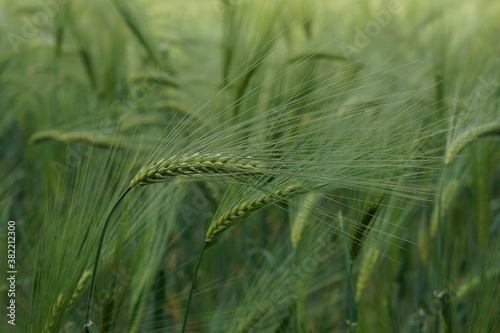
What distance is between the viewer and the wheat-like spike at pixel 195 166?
1.10 metres

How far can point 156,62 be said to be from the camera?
8.11ft

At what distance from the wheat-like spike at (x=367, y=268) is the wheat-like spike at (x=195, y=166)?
56cm

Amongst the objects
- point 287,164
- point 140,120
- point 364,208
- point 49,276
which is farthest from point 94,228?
point 140,120

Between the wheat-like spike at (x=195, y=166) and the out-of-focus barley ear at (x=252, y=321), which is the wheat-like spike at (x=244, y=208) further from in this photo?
the out-of-focus barley ear at (x=252, y=321)

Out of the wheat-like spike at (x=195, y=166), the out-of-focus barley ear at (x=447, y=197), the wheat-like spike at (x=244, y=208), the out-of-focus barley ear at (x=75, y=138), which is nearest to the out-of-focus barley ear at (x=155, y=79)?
the out-of-focus barley ear at (x=75, y=138)

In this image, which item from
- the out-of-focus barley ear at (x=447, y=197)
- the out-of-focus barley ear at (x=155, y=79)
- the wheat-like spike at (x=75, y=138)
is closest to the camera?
the out-of-focus barley ear at (x=447, y=197)

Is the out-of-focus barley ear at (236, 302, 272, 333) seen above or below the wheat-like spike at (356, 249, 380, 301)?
below

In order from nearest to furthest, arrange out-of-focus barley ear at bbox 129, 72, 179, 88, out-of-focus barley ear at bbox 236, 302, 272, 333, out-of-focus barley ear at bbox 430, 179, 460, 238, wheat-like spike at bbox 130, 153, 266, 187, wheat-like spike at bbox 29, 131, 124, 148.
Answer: wheat-like spike at bbox 130, 153, 266, 187, out-of-focus barley ear at bbox 236, 302, 272, 333, out-of-focus barley ear at bbox 430, 179, 460, 238, wheat-like spike at bbox 29, 131, 124, 148, out-of-focus barley ear at bbox 129, 72, 179, 88

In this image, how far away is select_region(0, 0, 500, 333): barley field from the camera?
1231 mm

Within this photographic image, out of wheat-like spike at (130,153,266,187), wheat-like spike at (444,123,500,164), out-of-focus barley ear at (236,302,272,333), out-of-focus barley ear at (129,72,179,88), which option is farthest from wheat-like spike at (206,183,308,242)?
out-of-focus barley ear at (129,72,179,88)

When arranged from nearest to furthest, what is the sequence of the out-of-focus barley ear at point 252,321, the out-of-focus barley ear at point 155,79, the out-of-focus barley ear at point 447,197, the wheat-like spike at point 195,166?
the wheat-like spike at point 195,166 → the out-of-focus barley ear at point 252,321 → the out-of-focus barley ear at point 447,197 → the out-of-focus barley ear at point 155,79

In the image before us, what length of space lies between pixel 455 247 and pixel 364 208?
79 cm

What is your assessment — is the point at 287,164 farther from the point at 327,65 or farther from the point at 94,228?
the point at 327,65

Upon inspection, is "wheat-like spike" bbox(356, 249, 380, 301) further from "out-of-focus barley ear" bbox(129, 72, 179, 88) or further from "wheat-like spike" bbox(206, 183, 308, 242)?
"out-of-focus barley ear" bbox(129, 72, 179, 88)
